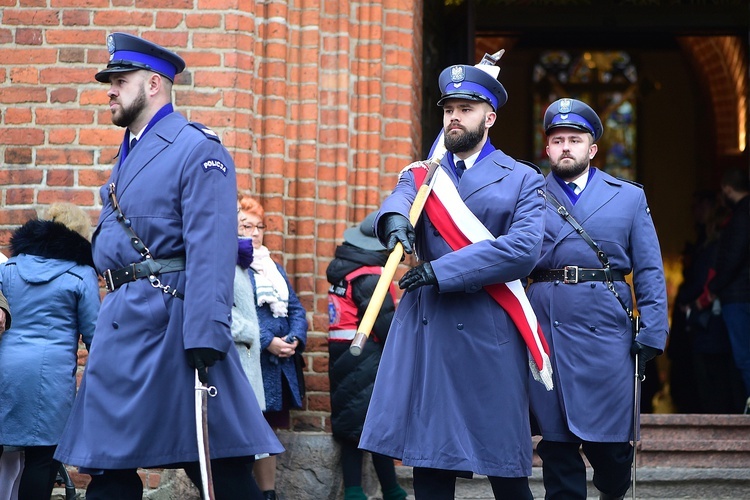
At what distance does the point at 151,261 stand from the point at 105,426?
59 centimetres

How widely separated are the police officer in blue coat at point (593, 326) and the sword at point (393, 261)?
93 cm

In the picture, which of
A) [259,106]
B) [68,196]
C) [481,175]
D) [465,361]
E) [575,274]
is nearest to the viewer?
[465,361]

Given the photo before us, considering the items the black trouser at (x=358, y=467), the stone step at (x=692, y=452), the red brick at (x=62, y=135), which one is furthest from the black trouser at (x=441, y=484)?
the red brick at (x=62, y=135)

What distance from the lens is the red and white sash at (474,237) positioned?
510 centimetres

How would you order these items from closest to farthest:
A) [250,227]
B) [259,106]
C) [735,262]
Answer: [250,227], [259,106], [735,262]

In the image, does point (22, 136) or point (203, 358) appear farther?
point (22, 136)

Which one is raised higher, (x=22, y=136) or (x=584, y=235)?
(x=22, y=136)

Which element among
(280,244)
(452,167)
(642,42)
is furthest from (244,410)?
(642,42)

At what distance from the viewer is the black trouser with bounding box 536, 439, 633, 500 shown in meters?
5.84

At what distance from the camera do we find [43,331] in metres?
6.23

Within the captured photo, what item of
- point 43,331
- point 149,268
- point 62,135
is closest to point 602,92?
point 62,135

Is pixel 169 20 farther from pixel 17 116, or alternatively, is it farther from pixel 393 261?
pixel 393 261

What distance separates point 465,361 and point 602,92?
13978 millimetres

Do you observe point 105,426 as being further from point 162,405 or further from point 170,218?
point 170,218
